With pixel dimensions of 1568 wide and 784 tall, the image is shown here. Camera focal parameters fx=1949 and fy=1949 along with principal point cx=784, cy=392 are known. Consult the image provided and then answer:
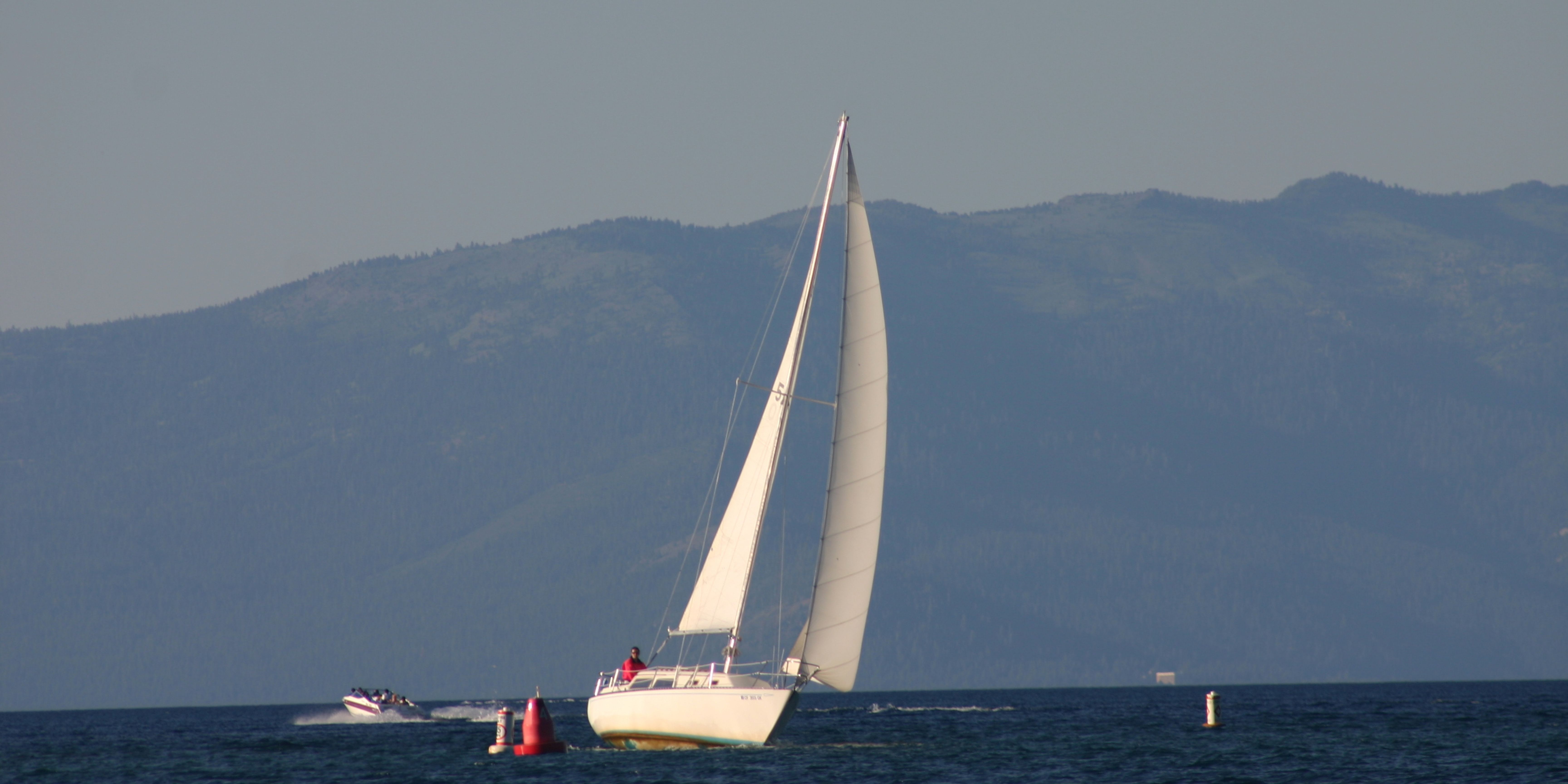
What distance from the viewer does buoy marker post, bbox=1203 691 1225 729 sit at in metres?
88.1

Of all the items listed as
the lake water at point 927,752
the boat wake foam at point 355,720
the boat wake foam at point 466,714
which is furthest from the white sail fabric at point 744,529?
the boat wake foam at point 355,720

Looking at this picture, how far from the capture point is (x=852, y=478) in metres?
55.5

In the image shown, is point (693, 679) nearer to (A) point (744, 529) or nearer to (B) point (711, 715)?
(B) point (711, 715)

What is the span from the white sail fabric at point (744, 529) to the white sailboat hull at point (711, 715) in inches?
76.2

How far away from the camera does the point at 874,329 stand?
183 feet

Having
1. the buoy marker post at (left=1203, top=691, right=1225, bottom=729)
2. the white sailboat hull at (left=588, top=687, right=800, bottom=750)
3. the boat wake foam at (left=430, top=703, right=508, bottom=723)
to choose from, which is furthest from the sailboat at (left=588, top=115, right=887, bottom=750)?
the boat wake foam at (left=430, top=703, right=508, bottom=723)

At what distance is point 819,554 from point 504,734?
60.6ft

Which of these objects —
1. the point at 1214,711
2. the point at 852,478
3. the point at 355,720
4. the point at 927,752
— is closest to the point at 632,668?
the point at 852,478

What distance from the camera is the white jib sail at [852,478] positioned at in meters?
55.4

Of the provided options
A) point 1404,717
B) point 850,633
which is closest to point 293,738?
point 850,633

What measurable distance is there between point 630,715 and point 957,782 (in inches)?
395

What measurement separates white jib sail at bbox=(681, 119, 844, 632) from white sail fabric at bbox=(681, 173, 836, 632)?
2 cm

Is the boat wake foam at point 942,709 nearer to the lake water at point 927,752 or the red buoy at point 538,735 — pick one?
the lake water at point 927,752

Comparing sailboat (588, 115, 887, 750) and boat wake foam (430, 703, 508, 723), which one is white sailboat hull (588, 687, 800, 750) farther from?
boat wake foam (430, 703, 508, 723)
